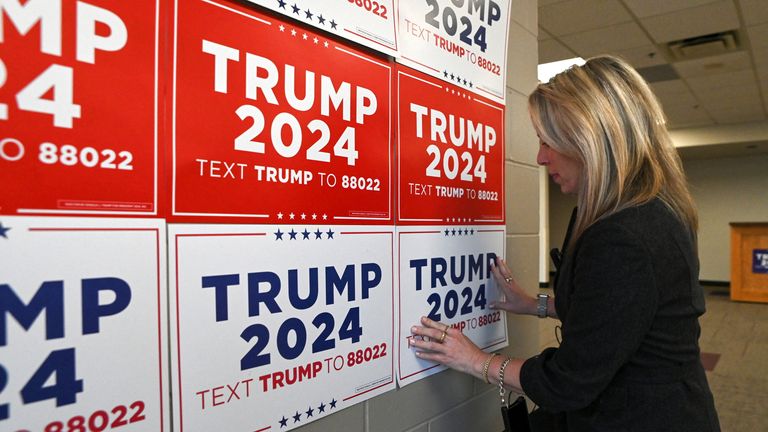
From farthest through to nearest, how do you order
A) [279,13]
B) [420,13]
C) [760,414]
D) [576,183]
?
[760,414]
[420,13]
[576,183]
[279,13]

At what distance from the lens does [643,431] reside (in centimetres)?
92

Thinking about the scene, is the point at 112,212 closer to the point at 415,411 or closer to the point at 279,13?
the point at 279,13

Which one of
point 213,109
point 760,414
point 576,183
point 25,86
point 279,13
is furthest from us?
point 760,414

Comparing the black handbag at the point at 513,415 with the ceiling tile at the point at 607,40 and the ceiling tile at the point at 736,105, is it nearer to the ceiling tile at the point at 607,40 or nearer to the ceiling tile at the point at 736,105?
the ceiling tile at the point at 607,40

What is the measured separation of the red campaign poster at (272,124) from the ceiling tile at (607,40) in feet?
12.0

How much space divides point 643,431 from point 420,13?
1062mm

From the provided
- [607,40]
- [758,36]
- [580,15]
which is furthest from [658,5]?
[758,36]

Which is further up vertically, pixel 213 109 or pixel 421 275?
pixel 213 109

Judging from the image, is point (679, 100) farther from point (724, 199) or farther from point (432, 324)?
point (432, 324)

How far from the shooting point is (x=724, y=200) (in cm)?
935

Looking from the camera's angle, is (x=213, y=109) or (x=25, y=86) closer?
(x=25, y=86)

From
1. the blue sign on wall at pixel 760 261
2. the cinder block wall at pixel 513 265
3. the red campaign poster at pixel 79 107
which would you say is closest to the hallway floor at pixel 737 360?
the blue sign on wall at pixel 760 261

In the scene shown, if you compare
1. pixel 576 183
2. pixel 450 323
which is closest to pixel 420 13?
pixel 576 183

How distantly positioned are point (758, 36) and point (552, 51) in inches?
65.8
